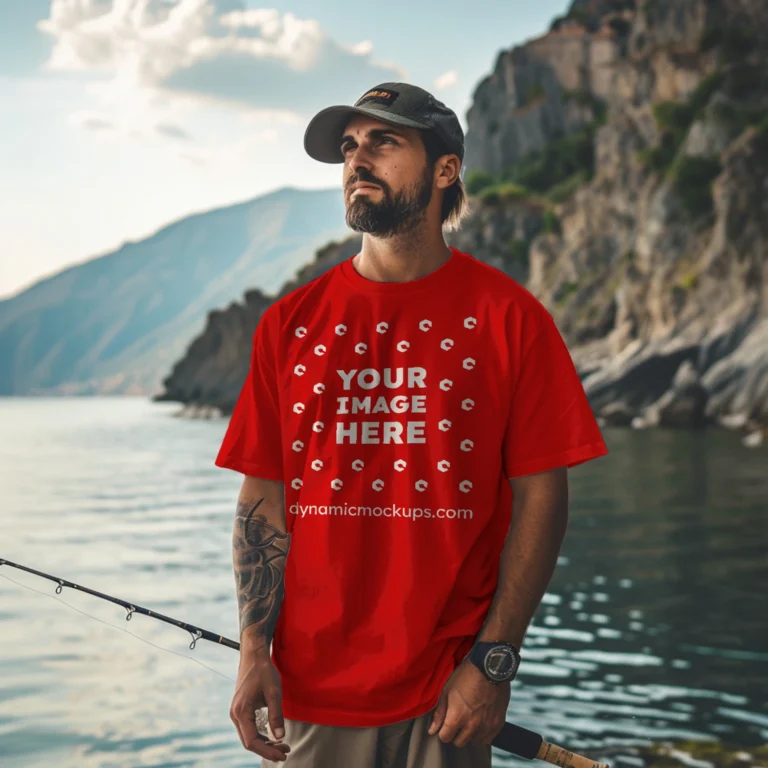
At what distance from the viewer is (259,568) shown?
3152 mm

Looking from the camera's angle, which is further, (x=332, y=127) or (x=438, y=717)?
(x=332, y=127)

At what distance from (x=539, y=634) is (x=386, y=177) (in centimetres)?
952

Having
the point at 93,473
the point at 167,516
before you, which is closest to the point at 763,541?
the point at 167,516

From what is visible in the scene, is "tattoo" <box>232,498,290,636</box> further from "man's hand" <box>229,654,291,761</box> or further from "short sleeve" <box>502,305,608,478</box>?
"short sleeve" <box>502,305,608,478</box>

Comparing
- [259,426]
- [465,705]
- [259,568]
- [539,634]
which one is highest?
[259,426]

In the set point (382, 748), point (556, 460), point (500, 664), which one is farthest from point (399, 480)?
point (382, 748)

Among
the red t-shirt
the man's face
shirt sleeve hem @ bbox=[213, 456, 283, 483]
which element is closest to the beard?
the man's face

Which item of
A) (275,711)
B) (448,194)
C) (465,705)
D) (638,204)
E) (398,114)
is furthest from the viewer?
(638,204)

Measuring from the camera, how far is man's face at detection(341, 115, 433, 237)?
3.11m

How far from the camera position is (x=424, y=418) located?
2.90 meters

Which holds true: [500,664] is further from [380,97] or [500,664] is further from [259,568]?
[380,97]

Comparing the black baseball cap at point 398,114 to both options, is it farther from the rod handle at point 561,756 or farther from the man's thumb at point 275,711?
the rod handle at point 561,756

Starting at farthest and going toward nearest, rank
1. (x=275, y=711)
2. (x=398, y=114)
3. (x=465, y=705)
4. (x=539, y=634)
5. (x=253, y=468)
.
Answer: (x=539, y=634) < (x=253, y=468) < (x=398, y=114) < (x=275, y=711) < (x=465, y=705)

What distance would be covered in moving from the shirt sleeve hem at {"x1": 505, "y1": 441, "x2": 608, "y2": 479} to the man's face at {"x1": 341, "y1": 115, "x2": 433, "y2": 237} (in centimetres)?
77
